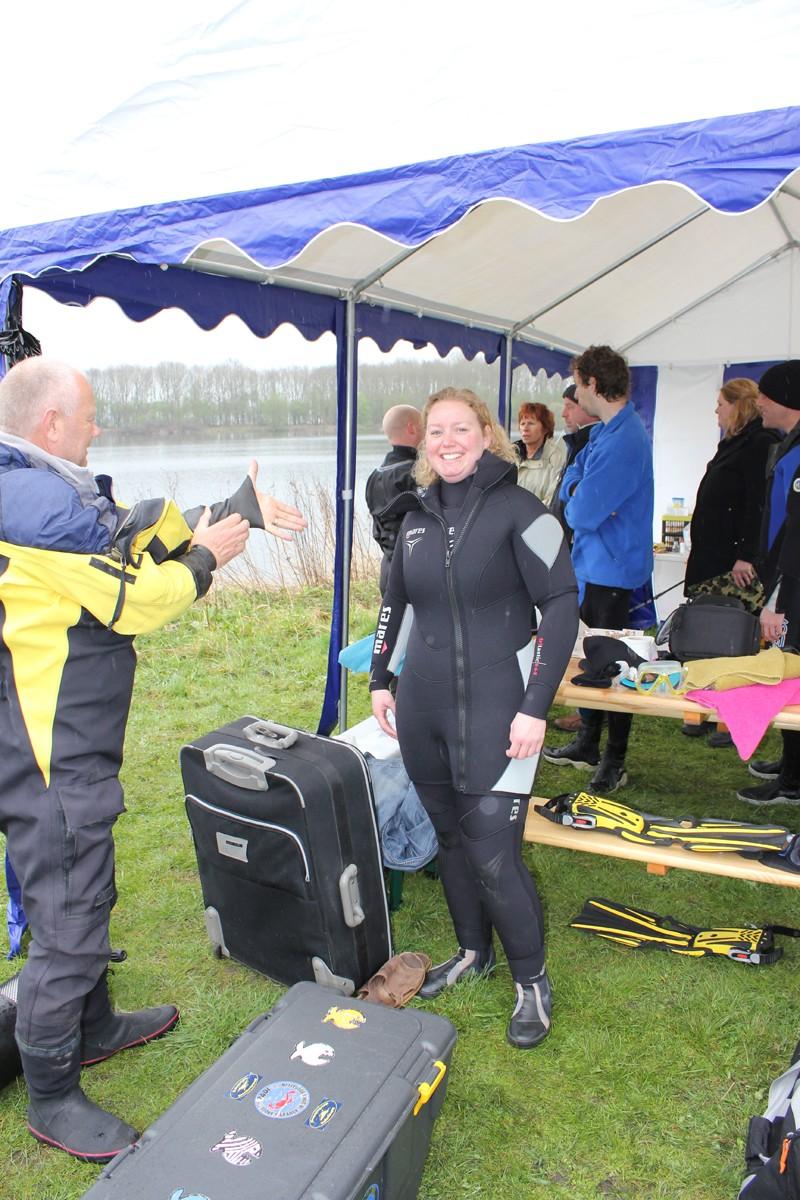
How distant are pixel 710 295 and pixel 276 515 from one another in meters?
4.75

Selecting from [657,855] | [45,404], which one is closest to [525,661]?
[657,855]

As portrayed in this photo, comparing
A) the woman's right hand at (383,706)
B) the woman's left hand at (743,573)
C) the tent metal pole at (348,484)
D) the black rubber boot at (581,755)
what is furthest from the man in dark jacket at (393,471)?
the woman's left hand at (743,573)

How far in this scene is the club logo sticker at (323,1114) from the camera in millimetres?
1419

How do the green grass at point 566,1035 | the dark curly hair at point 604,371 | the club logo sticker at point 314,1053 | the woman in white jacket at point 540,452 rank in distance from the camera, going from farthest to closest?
1. the woman in white jacket at point 540,452
2. the dark curly hair at point 604,371
3. the green grass at point 566,1035
4. the club logo sticker at point 314,1053

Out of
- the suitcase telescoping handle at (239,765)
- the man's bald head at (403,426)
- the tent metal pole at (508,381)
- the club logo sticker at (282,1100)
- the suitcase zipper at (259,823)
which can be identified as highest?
the tent metal pole at (508,381)

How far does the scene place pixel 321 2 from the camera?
2.32 meters

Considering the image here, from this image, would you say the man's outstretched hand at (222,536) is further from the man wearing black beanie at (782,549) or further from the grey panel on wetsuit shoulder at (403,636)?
the man wearing black beanie at (782,549)

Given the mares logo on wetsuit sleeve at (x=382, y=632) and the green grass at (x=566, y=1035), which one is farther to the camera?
the mares logo on wetsuit sleeve at (x=382, y=632)

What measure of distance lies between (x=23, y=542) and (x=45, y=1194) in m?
1.39

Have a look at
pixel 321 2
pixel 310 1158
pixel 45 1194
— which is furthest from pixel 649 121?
pixel 45 1194

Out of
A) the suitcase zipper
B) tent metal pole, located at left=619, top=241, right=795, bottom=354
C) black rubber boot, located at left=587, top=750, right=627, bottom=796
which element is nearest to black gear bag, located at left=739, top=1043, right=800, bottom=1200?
the suitcase zipper

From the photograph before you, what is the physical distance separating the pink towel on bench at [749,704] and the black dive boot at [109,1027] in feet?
5.63

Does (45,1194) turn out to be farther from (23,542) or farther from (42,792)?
(23,542)

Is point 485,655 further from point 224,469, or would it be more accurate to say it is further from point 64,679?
point 224,469
